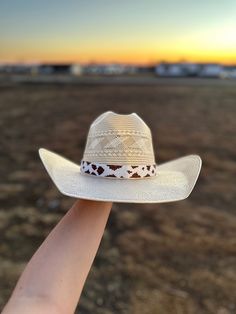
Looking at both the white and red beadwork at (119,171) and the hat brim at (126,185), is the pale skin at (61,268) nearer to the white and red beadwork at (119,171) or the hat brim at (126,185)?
the hat brim at (126,185)

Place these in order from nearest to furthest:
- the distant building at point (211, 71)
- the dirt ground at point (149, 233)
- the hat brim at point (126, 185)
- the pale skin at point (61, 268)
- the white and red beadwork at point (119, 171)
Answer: the pale skin at point (61, 268)
the hat brim at point (126, 185)
the white and red beadwork at point (119, 171)
the dirt ground at point (149, 233)
the distant building at point (211, 71)

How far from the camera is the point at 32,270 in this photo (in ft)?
4.24

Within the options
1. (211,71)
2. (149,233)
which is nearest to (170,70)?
(211,71)

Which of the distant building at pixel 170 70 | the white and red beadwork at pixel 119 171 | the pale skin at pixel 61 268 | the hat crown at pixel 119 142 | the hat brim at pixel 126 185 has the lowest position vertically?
the distant building at pixel 170 70

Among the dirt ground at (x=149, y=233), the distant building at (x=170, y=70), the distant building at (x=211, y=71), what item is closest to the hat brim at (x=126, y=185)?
the dirt ground at (x=149, y=233)

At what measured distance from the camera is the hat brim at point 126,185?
1466 millimetres

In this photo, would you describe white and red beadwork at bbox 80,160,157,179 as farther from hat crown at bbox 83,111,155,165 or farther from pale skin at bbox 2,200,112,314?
pale skin at bbox 2,200,112,314

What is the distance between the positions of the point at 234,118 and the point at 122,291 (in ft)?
25.4

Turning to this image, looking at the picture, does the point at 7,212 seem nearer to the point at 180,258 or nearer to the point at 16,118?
the point at 180,258

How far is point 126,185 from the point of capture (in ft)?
5.16

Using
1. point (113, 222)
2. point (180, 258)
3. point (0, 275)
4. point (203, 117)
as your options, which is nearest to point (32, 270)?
point (0, 275)

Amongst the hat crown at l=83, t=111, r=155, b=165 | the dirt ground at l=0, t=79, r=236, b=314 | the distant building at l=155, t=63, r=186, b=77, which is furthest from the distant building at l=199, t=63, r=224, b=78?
the hat crown at l=83, t=111, r=155, b=165

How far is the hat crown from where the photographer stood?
67.0 inches

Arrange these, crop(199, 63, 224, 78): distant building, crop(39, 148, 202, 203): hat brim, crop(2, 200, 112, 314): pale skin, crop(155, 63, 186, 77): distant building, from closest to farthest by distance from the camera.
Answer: crop(2, 200, 112, 314): pale skin < crop(39, 148, 202, 203): hat brim < crop(199, 63, 224, 78): distant building < crop(155, 63, 186, 77): distant building
